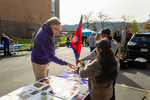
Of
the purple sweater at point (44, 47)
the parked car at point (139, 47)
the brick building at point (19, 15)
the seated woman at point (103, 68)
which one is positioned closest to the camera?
the seated woman at point (103, 68)

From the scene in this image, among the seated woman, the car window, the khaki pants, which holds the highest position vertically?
the car window

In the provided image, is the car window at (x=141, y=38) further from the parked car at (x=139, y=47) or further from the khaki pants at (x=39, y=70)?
the khaki pants at (x=39, y=70)

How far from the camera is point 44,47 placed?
2.22m

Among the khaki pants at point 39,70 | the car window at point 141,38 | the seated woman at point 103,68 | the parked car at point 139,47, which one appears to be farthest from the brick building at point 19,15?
the seated woman at point 103,68

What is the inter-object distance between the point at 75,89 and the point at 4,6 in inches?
1381

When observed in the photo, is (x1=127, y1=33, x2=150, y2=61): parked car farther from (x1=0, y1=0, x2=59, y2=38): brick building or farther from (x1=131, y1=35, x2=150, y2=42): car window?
(x1=0, y1=0, x2=59, y2=38): brick building

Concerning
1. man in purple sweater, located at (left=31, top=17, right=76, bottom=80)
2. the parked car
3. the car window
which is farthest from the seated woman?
the car window

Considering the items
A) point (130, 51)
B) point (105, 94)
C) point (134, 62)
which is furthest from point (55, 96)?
point (130, 51)

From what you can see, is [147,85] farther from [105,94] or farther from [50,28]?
[50,28]

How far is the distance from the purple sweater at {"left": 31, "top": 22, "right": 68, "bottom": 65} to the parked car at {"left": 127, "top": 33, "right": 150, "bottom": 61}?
263 inches

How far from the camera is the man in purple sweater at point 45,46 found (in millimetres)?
Answer: 2243

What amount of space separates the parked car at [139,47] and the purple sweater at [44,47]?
21.9 feet

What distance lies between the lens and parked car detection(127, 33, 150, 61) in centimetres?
724

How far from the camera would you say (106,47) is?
1.72 meters
